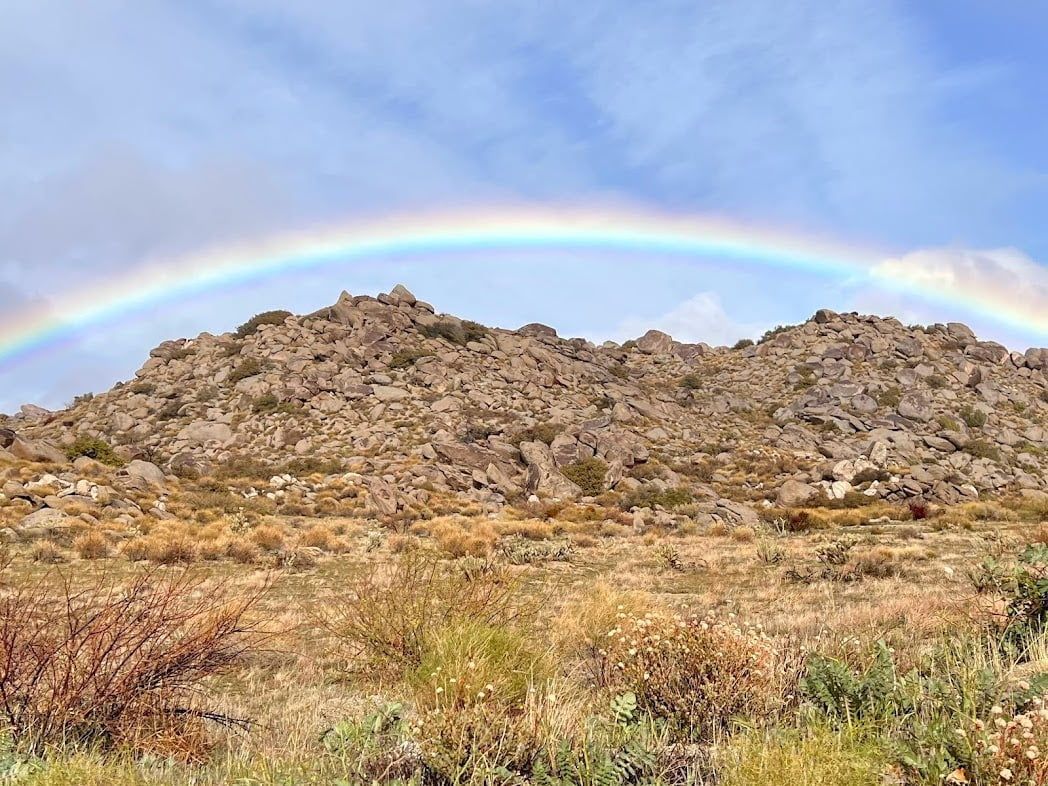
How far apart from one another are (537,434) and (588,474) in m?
7.11

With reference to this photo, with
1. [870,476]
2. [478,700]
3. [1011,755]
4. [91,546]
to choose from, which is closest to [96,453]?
[91,546]

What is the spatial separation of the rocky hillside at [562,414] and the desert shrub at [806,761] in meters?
28.2

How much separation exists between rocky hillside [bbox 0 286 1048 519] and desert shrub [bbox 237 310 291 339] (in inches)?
8.5

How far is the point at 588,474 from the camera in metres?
41.3

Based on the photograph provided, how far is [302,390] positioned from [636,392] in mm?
28809

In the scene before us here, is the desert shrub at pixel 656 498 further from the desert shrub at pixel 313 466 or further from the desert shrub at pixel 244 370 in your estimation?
the desert shrub at pixel 244 370

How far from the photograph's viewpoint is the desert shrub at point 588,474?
39.9m

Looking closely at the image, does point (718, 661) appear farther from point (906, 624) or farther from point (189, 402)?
point (189, 402)

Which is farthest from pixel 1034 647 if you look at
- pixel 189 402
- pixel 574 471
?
pixel 189 402

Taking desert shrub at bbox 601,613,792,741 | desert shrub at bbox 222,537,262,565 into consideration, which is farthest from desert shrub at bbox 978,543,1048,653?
desert shrub at bbox 222,537,262,565

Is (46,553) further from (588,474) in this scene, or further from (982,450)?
(982,450)

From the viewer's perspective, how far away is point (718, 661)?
5.28m

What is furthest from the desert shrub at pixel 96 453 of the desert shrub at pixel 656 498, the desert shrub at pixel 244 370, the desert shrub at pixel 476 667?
the desert shrub at pixel 476 667

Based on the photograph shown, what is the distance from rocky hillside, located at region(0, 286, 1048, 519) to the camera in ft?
134
